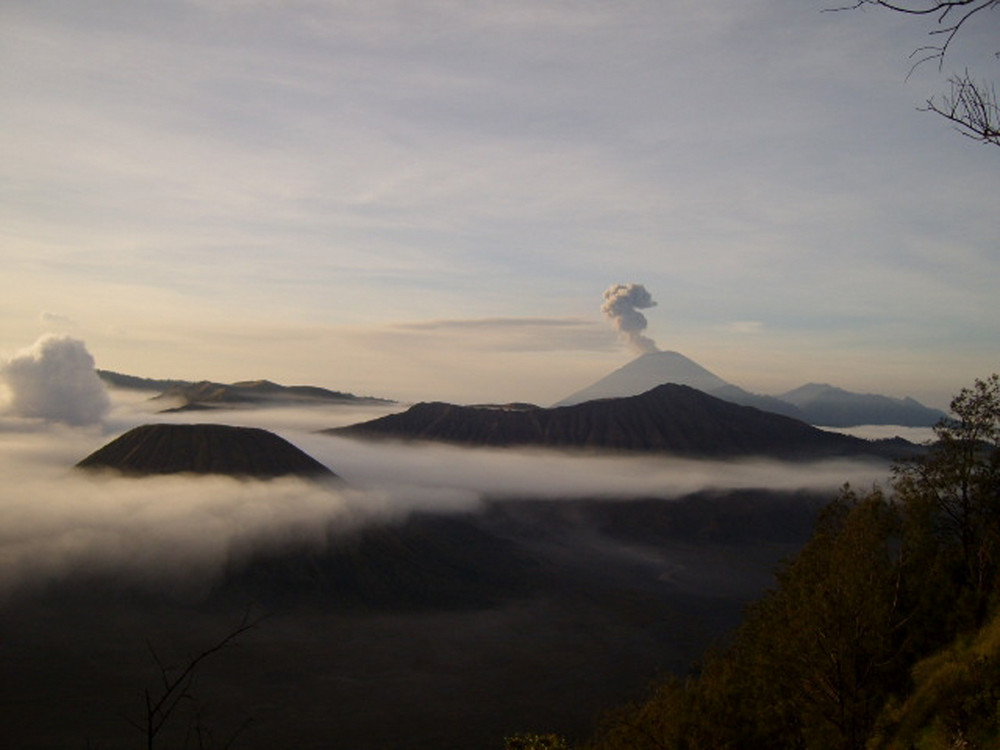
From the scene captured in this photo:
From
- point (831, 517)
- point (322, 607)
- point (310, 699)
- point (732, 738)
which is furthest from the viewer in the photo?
point (322, 607)

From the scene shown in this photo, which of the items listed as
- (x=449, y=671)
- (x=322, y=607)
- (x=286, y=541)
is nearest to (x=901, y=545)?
(x=449, y=671)

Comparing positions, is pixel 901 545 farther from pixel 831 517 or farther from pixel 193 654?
pixel 193 654

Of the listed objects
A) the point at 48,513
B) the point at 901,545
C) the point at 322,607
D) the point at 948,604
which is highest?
the point at 901,545

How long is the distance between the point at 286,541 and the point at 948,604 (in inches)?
7152

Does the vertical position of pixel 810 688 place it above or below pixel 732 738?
above

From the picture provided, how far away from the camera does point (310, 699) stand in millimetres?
109438

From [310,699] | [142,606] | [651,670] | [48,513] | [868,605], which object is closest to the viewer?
[868,605]

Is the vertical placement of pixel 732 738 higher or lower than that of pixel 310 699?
higher

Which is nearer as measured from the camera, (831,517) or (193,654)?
(831,517)

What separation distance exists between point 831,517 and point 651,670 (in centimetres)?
9894

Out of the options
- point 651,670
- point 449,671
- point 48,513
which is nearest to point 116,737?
point 449,671

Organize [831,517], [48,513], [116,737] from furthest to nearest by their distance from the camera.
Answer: [48,513], [116,737], [831,517]

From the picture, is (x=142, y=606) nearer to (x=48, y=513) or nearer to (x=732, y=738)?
(x=48, y=513)

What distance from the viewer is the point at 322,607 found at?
547 feet
